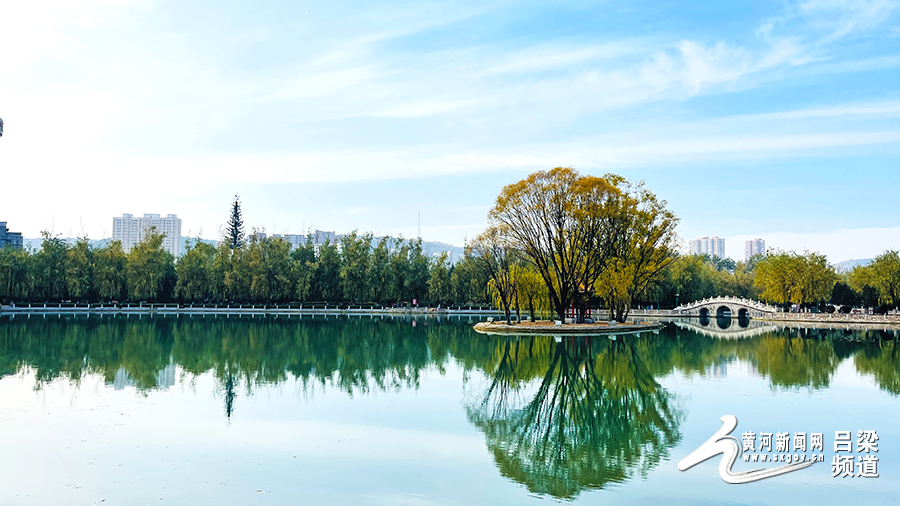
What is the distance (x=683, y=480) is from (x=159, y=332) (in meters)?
34.4

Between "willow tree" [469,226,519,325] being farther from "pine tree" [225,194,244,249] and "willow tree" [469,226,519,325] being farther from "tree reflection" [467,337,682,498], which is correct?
"pine tree" [225,194,244,249]

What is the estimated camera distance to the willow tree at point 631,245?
1593 inches

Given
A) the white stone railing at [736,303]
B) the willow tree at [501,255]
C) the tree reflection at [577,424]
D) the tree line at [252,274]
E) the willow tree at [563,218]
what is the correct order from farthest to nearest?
1. the white stone railing at [736,303]
2. the tree line at [252,274]
3. the willow tree at [501,255]
4. the willow tree at [563,218]
5. the tree reflection at [577,424]

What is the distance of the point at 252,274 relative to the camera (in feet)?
217

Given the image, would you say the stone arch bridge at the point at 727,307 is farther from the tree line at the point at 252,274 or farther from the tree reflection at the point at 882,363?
the tree reflection at the point at 882,363

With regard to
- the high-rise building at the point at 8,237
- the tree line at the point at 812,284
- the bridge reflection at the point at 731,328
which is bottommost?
the bridge reflection at the point at 731,328

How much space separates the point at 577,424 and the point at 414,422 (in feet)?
11.3

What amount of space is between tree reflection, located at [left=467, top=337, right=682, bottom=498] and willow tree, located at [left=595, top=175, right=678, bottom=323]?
17402mm

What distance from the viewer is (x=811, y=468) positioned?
10.4 metres
